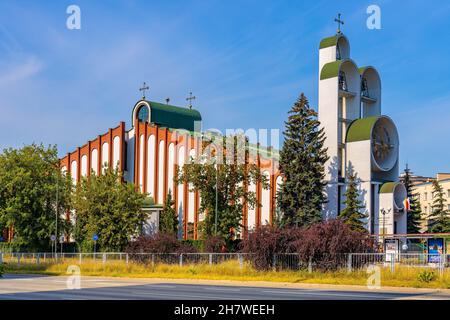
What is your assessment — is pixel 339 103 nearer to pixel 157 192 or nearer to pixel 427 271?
pixel 157 192

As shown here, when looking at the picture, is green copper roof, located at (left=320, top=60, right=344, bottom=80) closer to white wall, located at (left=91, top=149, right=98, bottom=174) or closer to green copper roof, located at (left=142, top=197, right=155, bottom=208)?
green copper roof, located at (left=142, top=197, right=155, bottom=208)

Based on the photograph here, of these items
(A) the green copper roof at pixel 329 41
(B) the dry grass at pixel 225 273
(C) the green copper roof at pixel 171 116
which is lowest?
(B) the dry grass at pixel 225 273

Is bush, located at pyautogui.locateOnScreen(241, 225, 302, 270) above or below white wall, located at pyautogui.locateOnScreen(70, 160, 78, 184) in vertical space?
below

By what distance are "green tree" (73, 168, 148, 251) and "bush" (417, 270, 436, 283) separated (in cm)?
3344

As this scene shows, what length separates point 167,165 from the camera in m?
71.4

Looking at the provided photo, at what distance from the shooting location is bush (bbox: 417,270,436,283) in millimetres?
27477

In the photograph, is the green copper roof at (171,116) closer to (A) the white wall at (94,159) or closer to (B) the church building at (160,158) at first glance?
(B) the church building at (160,158)

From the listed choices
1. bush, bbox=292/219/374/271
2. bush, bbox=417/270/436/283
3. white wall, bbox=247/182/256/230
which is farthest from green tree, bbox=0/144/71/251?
bush, bbox=417/270/436/283

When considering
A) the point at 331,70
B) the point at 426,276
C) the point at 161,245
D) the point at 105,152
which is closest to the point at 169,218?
the point at 105,152

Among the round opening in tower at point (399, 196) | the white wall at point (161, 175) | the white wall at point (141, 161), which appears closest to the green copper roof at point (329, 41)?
the round opening in tower at point (399, 196)

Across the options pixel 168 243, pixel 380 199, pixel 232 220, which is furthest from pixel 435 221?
pixel 168 243

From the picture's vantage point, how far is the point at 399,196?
64562mm

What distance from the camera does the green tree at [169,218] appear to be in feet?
221

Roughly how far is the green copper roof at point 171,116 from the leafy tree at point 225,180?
18287 millimetres
